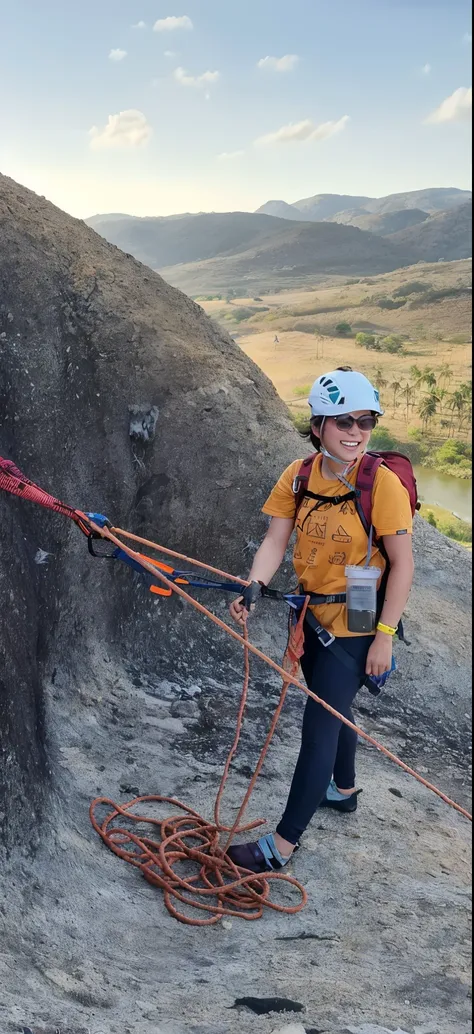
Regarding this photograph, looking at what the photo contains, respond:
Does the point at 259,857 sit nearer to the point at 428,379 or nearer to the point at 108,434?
the point at 108,434

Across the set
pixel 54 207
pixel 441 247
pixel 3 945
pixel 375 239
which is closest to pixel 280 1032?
pixel 3 945

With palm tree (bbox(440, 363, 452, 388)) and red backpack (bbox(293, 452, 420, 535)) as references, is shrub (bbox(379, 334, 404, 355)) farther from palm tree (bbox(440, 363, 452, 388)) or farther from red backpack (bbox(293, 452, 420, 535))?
red backpack (bbox(293, 452, 420, 535))

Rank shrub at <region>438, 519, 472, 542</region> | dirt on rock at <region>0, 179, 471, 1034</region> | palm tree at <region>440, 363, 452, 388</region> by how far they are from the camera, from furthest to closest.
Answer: palm tree at <region>440, 363, 452, 388</region> → shrub at <region>438, 519, 472, 542</region> → dirt on rock at <region>0, 179, 471, 1034</region>

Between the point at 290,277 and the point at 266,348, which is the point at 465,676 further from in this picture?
the point at 290,277

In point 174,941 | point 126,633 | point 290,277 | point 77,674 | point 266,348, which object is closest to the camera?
point 174,941

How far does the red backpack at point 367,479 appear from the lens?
3.23 metres

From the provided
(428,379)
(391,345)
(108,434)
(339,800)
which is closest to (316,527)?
(339,800)

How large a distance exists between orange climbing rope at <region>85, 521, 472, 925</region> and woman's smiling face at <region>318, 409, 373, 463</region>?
2.34 ft

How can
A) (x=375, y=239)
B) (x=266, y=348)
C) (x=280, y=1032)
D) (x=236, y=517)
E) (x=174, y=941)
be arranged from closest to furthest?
(x=280, y=1032), (x=174, y=941), (x=236, y=517), (x=266, y=348), (x=375, y=239)

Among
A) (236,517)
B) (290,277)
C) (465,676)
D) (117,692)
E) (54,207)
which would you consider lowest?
(465,676)

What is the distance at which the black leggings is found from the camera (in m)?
3.40

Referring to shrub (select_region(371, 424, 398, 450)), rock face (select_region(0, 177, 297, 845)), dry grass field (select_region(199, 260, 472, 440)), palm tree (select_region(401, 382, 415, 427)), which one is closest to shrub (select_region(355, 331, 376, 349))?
dry grass field (select_region(199, 260, 472, 440))

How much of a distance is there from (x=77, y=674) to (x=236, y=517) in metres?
1.86

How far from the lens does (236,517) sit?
21.1 feet
